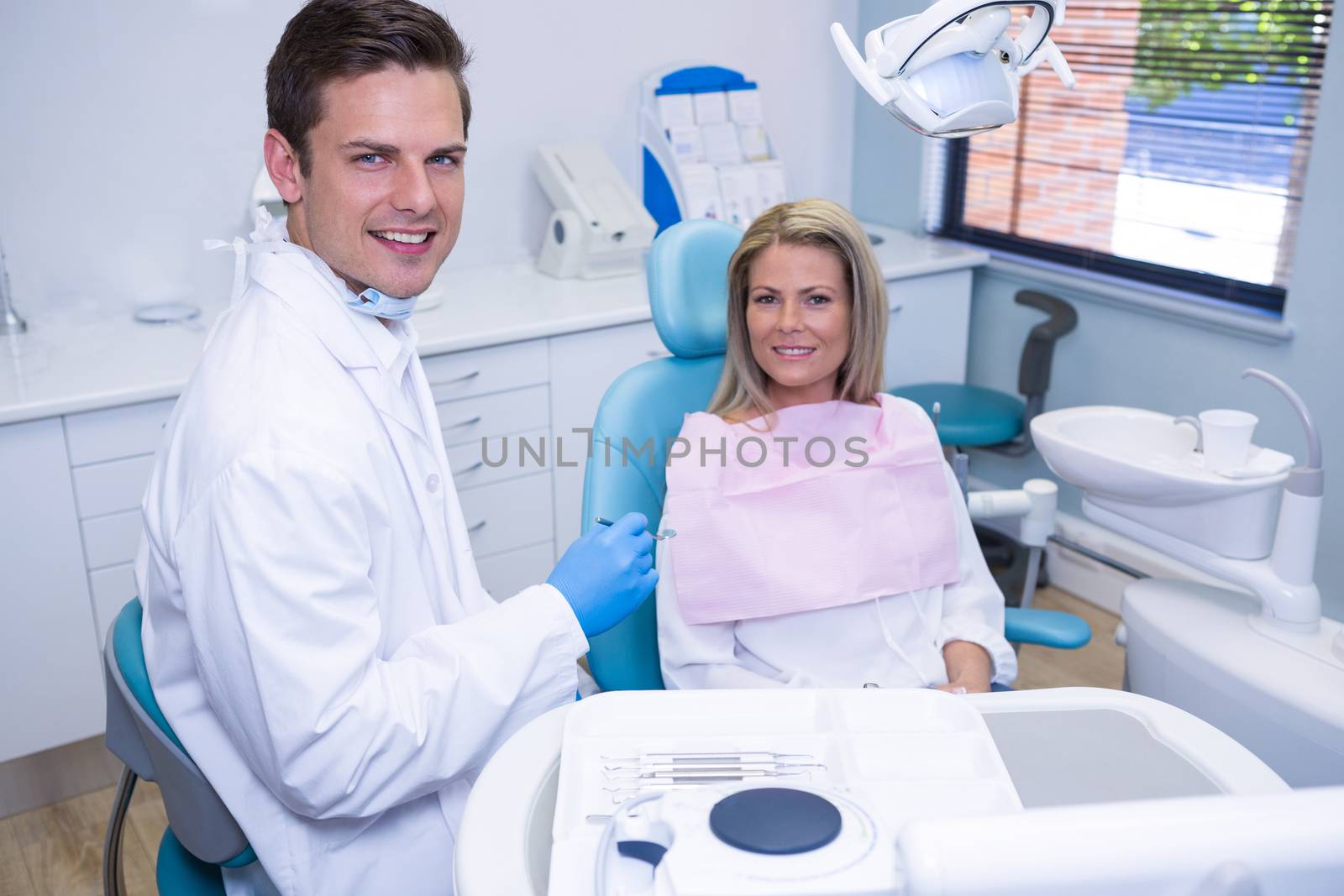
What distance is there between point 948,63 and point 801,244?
63 centimetres

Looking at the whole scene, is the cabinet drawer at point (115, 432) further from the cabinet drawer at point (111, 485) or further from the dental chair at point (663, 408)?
the dental chair at point (663, 408)

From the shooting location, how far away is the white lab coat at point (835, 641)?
153 cm

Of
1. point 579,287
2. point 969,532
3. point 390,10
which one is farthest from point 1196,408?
point 390,10

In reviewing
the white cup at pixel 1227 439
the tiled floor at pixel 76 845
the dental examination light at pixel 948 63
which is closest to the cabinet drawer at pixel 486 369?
the tiled floor at pixel 76 845

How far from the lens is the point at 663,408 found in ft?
5.43

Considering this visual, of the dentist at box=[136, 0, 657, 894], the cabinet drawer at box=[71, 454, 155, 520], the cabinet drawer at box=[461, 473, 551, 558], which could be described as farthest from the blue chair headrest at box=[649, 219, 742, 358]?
the cabinet drawer at box=[71, 454, 155, 520]

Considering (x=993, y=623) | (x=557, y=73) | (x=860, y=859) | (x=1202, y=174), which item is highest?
(x=557, y=73)

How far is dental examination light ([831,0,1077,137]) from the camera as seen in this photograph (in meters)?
0.96

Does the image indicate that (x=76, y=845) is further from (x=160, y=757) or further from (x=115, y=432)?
(x=160, y=757)

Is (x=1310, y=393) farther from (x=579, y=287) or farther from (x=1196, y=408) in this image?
(x=579, y=287)

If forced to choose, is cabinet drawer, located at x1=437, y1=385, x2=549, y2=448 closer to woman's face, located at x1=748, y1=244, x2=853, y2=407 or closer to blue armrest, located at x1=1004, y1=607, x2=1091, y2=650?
woman's face, located at x1=748, y1=244, x2=853, y2=407

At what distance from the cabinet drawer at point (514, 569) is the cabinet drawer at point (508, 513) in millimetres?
18

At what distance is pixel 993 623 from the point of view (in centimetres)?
164

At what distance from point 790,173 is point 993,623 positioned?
196 centimetres
